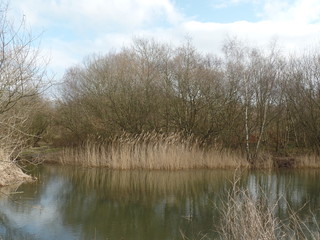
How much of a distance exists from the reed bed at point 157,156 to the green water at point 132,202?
1.43 feet

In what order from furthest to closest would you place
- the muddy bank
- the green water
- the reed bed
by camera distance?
the reed bed → the muddy bank → the green water

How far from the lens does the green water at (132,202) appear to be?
5641 mm

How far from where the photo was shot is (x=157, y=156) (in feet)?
40.2

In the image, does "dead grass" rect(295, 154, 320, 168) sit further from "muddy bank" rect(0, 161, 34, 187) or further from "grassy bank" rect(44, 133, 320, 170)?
"muddy bank" rect(0, 161, 34, 187)

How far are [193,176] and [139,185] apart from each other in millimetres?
2126

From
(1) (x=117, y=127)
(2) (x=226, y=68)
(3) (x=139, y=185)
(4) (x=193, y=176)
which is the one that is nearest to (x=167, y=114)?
(1) (x=117, y=127)

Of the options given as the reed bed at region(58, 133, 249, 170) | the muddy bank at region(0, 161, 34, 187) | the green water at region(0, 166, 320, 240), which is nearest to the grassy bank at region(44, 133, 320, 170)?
the reed bed at region(58, 133, 249, 170)

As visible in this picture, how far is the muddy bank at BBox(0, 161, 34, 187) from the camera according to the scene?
9.06 meters

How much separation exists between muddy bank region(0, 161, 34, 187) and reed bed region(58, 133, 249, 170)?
3.02 meters

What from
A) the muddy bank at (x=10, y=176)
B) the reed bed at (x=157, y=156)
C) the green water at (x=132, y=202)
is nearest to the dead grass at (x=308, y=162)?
the green water at (x=132, y=202)

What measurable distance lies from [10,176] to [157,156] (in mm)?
4579

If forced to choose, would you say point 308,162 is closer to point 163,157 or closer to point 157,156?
point 163,157

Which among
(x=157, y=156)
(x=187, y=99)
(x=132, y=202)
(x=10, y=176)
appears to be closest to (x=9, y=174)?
(x=10, y=176)

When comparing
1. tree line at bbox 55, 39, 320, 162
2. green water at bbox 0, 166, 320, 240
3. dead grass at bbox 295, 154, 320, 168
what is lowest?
green water at bbox 0, 166, 320, 240
